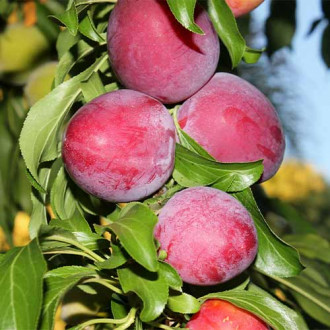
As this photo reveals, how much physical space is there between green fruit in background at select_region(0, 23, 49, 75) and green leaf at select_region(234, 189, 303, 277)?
1088mm

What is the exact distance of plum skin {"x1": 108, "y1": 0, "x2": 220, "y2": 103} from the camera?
772 millimetres

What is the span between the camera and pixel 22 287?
634 mm

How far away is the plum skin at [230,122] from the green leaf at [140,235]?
19 cm

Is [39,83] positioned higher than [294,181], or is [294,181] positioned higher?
[39,83]

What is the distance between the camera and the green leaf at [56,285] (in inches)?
26.0

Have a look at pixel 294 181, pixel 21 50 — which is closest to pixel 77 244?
pixel 21 50

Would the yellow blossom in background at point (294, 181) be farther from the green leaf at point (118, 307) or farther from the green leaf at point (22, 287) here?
the green leaf at point (22, 287)

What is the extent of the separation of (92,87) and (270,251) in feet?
1.01

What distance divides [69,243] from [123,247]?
9 centimetres

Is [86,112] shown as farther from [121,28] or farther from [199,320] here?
[199,320]

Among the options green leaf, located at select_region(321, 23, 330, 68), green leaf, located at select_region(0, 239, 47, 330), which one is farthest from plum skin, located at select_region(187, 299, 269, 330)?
green leaf, located at select_region(321, 23, 330, 68)

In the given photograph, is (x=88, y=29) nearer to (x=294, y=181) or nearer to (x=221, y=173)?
(x=221, y=173)

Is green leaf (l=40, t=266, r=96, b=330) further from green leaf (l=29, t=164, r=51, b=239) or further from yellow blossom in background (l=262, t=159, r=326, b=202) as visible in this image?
yellow blossom in background (l=262, t=159, r=326, b=202)

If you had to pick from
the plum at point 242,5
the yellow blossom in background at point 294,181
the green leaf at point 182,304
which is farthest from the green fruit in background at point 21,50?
the yellow blossom in background at point 294,181
